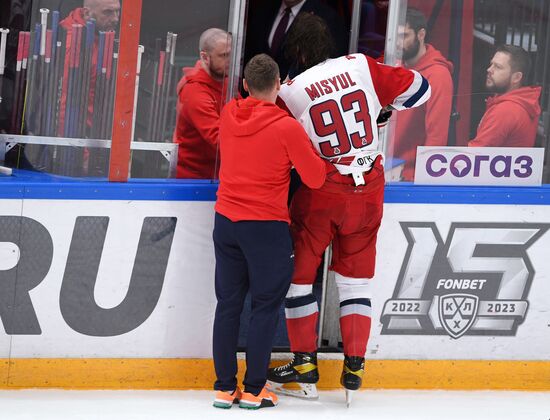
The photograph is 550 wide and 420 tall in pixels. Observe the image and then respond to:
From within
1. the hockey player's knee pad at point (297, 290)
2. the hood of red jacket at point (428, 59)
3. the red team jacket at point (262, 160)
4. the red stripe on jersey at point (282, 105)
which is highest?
the hood of red jacket at point (428, 59)

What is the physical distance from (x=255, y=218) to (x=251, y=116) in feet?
1.19

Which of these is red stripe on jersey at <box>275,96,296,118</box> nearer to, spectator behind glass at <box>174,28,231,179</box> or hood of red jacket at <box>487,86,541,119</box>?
spectator behind glass at <box>174,28,231,179</box>

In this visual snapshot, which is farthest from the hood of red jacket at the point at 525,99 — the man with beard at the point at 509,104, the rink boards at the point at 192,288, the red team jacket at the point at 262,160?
the red team jacket at the point at 262,160

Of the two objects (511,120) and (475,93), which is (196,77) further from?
(511,120)

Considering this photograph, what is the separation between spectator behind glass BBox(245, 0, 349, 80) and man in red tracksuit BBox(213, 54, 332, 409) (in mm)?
917

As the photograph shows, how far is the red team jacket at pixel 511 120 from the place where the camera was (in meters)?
5.00

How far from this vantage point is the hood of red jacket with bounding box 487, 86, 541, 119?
16.4 ft

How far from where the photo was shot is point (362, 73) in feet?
15.0

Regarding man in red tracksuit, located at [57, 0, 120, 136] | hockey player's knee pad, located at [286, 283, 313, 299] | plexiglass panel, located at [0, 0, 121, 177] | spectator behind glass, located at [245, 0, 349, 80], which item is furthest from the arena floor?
spectator behind glass, located at [245, 0, 349, 80]

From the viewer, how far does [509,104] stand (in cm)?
502

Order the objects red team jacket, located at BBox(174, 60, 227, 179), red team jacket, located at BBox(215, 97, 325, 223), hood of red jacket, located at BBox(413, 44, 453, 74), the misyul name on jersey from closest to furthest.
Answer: red team jacket, located at BBox(215, 97, 325, 223) → the misyul name on jersey → red team jacket, located at BBox(174, 60, 227, 179) → hood of red jacket, located at BBox(413, 44, 453, 74)

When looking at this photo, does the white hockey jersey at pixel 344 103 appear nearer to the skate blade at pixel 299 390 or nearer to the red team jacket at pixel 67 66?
the red team jacket at pixel 67 66

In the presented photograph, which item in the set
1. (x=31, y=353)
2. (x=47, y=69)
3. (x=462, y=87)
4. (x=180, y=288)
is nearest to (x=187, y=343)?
(x=180, y=288)

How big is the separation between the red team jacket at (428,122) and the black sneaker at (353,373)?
789 millimetres
